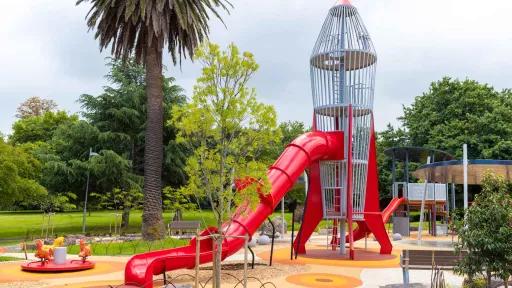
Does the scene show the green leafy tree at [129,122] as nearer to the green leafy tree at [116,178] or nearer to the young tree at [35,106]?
the green leafy tree at [116,178]

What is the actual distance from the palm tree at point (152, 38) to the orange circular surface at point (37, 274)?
7017 mm

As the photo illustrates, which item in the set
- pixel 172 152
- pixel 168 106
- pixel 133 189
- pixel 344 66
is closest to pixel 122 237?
pixel 133 189

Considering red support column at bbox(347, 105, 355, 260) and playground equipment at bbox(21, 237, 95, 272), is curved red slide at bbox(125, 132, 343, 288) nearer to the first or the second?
red support column at bbox(347, 105, 355, 260)

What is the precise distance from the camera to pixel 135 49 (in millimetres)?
25078

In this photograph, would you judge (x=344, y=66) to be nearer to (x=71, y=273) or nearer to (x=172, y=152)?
(x=71, y=273)

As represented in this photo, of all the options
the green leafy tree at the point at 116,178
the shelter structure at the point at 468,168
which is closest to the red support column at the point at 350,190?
the shelter structure at the point at 468,168

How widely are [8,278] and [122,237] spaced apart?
13.2 meters

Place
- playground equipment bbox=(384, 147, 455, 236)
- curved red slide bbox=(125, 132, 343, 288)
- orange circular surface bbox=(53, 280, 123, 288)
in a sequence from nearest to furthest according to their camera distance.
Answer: curved red slide bbox=(125, 132, 343, 288) → orange circular surface bbox=(53, 280, 123, 288) → playground equipment bbox=(384, 147, 455, 236)

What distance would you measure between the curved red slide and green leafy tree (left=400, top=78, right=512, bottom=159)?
2988 cm

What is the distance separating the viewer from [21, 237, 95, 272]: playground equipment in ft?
47.7

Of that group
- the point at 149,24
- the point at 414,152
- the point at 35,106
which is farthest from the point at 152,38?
the point at 35,106

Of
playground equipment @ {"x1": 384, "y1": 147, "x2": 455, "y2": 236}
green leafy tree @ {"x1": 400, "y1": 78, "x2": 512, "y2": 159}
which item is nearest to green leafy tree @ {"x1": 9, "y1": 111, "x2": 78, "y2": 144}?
green leafy tree @ {"x1": 400, "y1": 78, "x2": 512, "y2": 159}

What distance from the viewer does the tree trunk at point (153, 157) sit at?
23.0 m

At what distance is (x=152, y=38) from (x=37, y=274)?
1296cm
